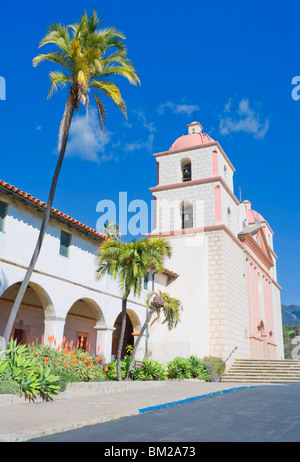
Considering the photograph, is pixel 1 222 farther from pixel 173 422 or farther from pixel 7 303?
pixel 173 422

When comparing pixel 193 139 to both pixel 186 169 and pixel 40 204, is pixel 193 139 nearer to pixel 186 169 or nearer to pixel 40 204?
pixel 186 169

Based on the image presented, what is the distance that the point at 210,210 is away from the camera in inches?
1084

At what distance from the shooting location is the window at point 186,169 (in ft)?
97.5

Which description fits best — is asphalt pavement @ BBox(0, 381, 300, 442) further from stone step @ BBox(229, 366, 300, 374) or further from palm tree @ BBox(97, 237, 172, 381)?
stone step @ BBox(229, 366, 300, 374)

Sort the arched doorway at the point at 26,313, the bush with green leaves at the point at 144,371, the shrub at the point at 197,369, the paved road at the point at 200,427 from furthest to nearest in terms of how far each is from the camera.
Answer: the shrub at the point at 197,369, the bush with green leaves at the point at 144,371, the arched doorway at the point at 26,313, the paved road at the point at 200,427

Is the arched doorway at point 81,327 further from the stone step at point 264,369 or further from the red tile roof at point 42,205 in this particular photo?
the stone step at point 264,369

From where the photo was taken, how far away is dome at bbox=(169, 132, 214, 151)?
29.5 metres

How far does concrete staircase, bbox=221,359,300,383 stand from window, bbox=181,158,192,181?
12129mm

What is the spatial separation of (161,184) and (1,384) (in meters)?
21.2

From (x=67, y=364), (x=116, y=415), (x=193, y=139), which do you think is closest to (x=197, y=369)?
(x=67, y=364)

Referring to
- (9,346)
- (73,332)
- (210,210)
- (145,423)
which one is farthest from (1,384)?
(210,210)

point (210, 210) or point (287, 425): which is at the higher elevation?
point (210, 210)

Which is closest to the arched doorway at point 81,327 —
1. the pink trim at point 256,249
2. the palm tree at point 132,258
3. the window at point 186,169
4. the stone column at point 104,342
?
the stone column at point 104,342

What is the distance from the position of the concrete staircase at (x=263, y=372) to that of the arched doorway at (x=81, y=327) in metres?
7.70
